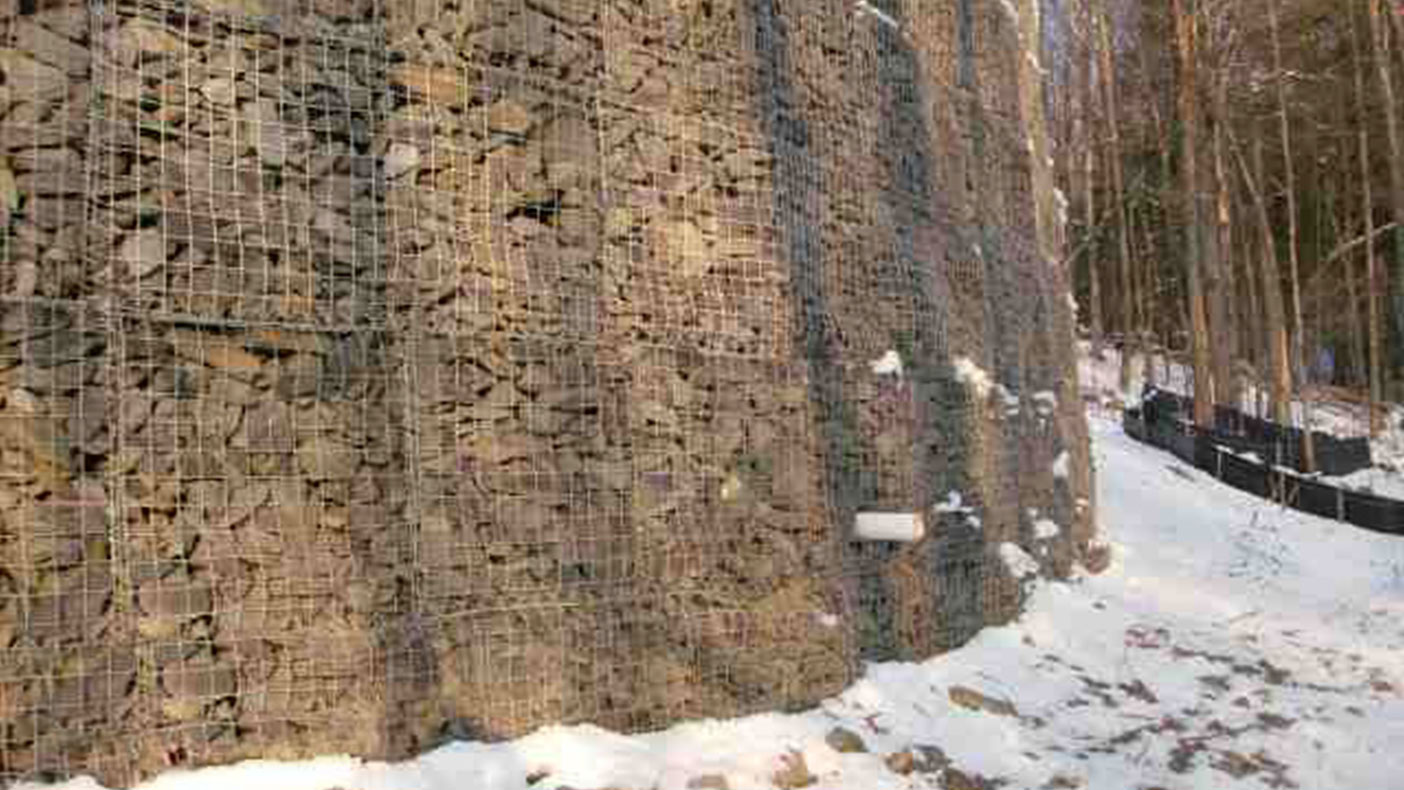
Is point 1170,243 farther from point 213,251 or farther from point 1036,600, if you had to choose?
point 213,251

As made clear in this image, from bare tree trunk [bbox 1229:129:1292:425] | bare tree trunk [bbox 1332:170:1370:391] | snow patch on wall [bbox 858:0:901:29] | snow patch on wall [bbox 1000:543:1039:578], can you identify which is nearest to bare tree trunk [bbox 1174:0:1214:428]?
bare tree trunk [bbox 1229:129:1292:425]

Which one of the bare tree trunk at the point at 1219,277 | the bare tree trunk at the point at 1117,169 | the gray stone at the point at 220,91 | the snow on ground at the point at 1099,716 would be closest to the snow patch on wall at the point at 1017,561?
the snow on ground at the point at 1099,716

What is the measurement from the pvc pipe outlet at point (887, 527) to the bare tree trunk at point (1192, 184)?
1306 centimetres

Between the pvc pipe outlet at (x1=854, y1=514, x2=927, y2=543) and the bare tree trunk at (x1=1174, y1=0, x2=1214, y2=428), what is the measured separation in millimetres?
13064

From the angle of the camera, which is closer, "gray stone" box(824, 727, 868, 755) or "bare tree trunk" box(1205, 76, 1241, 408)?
"gray stone" box(824, 727, 868, 755)

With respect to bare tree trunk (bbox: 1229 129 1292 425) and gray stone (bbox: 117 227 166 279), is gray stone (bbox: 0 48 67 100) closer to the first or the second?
gray stone (bbox: 117 227 166 279)

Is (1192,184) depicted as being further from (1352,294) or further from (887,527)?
(887,527)

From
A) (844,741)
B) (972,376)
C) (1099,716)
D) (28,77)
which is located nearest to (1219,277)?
(972,376)

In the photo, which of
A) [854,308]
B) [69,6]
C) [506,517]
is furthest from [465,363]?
[854,308]

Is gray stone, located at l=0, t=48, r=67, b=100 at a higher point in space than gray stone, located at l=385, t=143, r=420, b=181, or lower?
higher

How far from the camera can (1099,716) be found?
7.18m

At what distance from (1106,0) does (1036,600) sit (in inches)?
858

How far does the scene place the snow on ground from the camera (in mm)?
5043

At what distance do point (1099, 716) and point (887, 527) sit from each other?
66.3 inches
